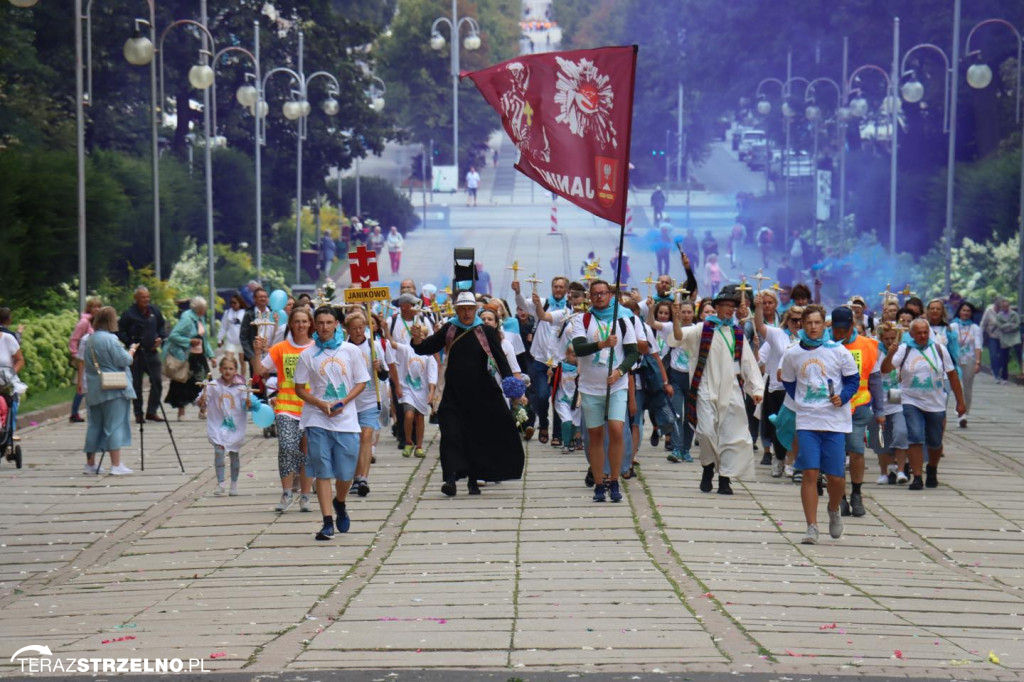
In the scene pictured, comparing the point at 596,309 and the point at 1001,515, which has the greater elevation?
the point at 596,309

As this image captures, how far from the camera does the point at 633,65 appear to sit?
546 inches

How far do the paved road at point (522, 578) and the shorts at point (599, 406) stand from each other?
65cm

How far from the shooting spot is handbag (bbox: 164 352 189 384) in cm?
2208

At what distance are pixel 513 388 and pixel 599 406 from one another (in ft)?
2.32

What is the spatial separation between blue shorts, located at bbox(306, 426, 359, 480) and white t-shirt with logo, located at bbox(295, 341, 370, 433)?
0.05 meters

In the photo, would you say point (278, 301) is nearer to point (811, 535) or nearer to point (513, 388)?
point (513, 388)

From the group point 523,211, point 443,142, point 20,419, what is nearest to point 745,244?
point 523,211

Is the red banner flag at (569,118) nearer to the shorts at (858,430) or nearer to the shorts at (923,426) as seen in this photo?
the shorts at (858,430)

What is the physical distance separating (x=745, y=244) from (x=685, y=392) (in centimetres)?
5130

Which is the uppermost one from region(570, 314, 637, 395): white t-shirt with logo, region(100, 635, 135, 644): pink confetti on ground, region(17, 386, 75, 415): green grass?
region(570, 314, 637, 395): white t-shirt with logo

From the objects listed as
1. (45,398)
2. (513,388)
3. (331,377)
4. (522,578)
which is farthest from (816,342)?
(45,398)

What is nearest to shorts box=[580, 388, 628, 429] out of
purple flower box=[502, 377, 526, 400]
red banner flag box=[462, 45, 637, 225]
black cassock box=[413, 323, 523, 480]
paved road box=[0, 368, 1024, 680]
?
purple flower box=[502, 377, 526, 400]

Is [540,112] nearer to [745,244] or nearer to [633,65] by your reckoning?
[633,65]

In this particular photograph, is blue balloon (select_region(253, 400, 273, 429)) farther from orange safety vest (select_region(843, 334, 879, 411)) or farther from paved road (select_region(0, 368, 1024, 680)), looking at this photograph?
orange safety vest (select_region(843, 334, 879, 411))
